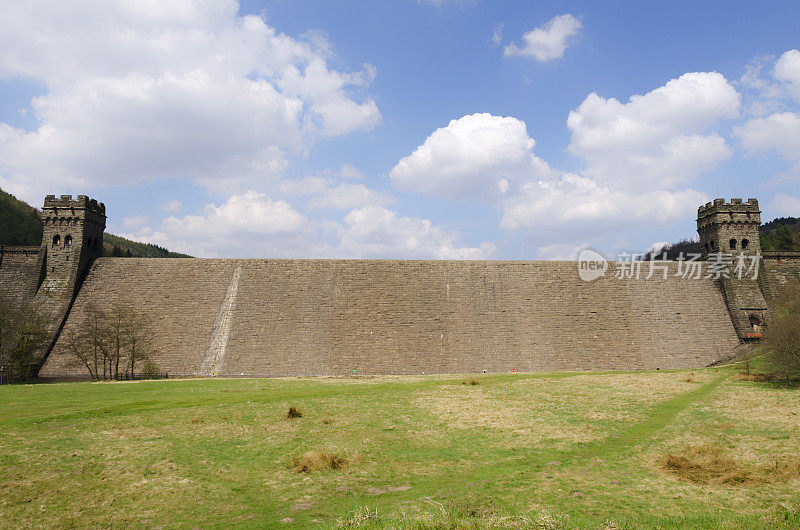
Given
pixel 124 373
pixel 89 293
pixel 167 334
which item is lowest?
pixel 124 373

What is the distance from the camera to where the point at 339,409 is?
22.0 meters

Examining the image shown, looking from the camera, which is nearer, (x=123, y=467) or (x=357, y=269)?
(x=123, y=467)

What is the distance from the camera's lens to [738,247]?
171ft

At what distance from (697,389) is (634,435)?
44.8 ft

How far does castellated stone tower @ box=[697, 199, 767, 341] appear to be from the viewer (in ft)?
157

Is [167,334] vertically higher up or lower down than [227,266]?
lower down

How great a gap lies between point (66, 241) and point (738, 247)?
72.4m

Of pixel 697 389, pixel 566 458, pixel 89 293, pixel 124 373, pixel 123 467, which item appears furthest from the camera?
pixel 89 293

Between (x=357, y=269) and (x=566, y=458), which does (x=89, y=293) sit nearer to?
(x=357, y=269)

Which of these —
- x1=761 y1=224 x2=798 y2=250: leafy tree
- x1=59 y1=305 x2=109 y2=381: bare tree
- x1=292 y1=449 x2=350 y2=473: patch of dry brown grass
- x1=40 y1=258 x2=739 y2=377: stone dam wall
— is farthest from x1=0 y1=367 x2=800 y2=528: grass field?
x1=761 y1=224 x2=798 y2=250: leafy tree

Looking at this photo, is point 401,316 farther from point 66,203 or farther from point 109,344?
point 66,203

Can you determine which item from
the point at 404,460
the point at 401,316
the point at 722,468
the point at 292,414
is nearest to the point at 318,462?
the point at 404,460

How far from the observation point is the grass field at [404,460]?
32.8 ft

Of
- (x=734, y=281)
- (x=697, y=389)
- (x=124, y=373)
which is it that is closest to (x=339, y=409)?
(x=697, y=389)
